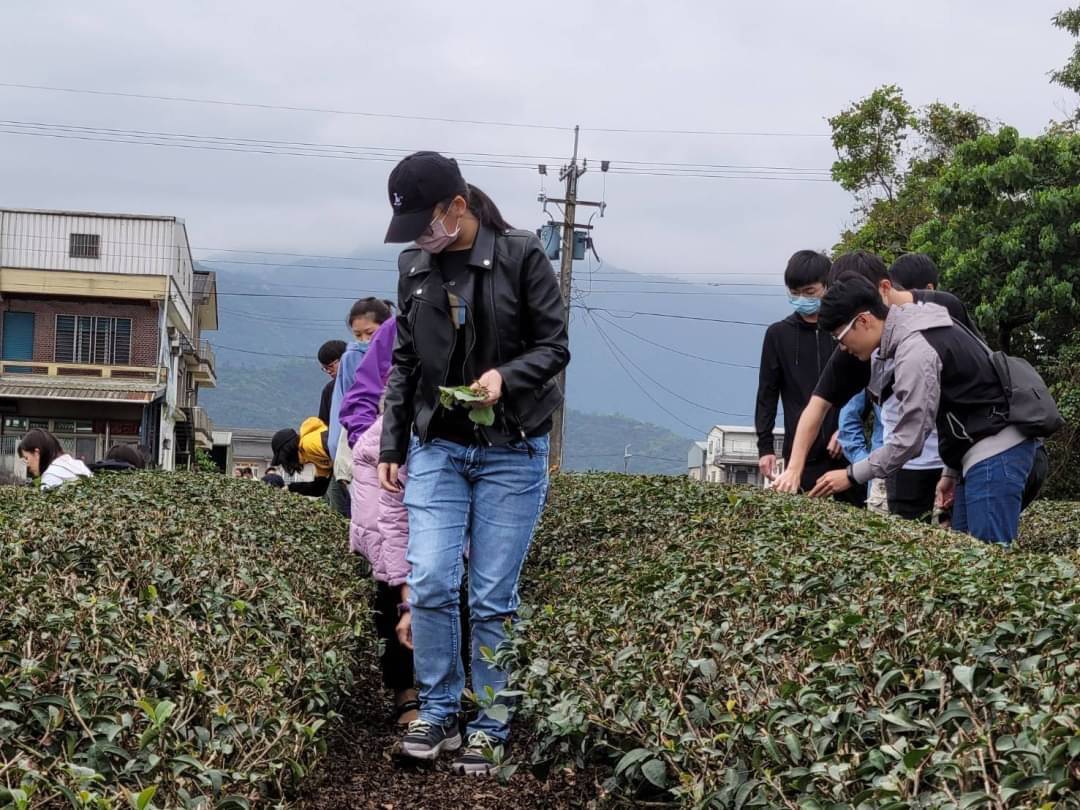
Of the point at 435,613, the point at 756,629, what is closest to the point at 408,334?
the point at 435,613

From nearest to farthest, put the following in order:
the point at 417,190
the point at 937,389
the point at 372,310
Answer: the point at 417,190, the point at 937,389, the point at 372,310

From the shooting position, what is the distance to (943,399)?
6.03 meters

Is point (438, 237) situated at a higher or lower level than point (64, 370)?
higher

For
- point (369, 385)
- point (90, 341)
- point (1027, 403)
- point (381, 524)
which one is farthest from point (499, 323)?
point (90, 341)

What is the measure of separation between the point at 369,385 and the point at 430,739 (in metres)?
1.83

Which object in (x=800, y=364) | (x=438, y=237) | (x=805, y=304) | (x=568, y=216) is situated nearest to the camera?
(x=438, y=237)

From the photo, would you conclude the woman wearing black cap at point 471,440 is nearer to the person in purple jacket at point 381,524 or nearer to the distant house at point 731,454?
the person in purple jacket at point 381,524

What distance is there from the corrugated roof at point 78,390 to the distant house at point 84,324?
36 mm

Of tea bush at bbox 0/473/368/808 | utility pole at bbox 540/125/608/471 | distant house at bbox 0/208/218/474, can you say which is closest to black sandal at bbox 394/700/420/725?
tea bush at bbox 0/473/368/808

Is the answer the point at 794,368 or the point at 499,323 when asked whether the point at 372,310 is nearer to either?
the point at 499,323

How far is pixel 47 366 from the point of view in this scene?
4891 centimetres

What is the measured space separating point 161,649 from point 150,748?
755 millimetres

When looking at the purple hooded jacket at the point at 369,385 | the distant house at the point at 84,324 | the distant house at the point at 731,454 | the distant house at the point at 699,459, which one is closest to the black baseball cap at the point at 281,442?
the purple hooded jacket at the point at 369,385

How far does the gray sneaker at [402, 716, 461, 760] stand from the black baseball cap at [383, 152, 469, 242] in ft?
5.71
